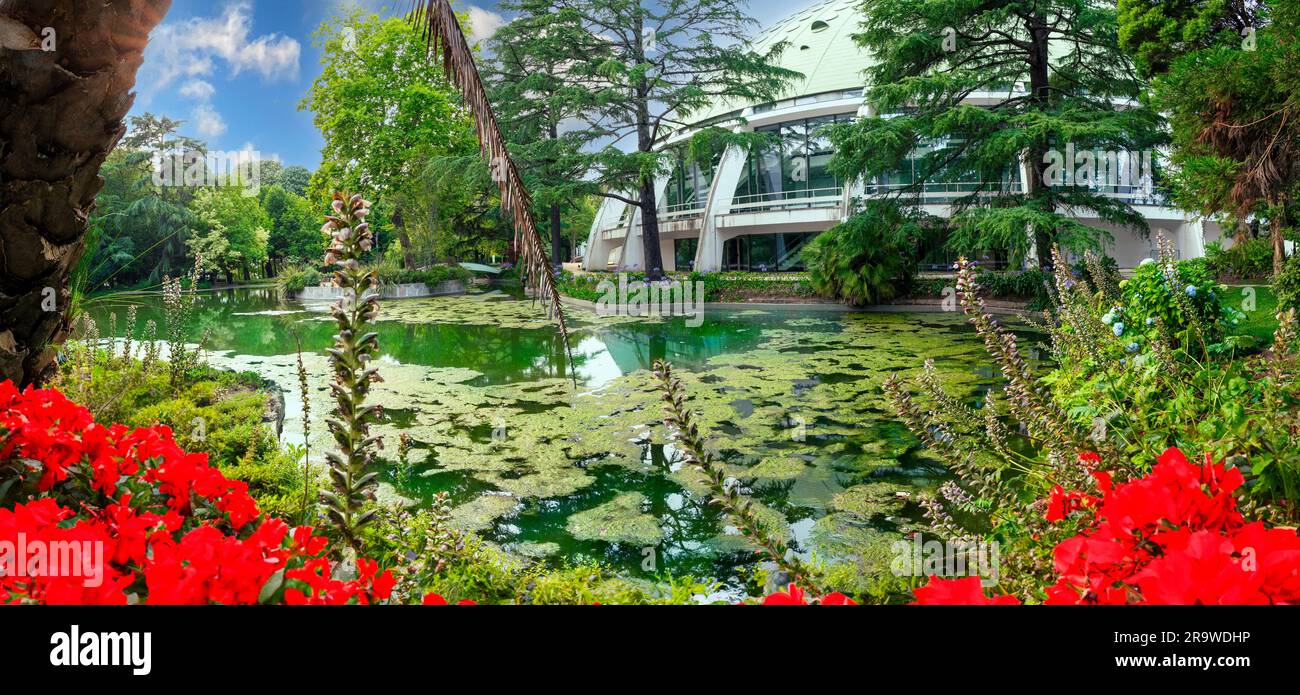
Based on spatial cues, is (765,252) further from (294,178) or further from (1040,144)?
(294,178)

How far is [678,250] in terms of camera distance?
33.9 metres

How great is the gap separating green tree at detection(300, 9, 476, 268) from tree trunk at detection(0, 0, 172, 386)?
20.6 meters

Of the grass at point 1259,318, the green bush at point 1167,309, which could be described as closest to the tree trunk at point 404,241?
the grass at point 1259,318

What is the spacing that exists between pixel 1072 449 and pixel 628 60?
769 inches

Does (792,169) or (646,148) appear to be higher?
(792,169)

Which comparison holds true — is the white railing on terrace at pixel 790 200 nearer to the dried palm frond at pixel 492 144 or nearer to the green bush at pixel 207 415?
the green bush at pixel 207 415

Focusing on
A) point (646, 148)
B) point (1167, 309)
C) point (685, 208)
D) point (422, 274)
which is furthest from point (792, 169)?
point (1167, 309)

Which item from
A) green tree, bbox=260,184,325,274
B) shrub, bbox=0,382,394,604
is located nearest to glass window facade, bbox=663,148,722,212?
green tree, bbox=260,184,325,274

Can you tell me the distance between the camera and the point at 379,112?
22.3 meters

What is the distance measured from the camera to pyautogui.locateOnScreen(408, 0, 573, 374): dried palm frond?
59.4 inches

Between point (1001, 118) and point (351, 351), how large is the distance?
47.1 ft

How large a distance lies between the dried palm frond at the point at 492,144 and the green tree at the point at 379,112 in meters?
21.4
